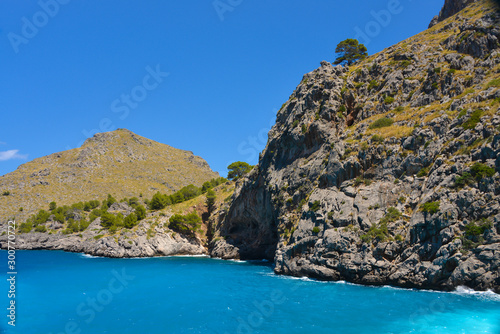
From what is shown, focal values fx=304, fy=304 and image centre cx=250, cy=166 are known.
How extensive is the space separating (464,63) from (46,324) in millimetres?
72023

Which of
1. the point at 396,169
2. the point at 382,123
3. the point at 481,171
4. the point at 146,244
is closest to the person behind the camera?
the point at 481,171

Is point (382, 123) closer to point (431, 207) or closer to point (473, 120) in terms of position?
point (473, 120)

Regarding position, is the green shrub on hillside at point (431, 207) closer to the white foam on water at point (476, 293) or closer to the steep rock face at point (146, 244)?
the white foam on water at point (476, 293)

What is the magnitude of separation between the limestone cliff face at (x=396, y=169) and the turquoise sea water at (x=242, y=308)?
4.05 metres

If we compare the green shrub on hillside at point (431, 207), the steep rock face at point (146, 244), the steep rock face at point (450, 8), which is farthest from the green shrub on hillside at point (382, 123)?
the steep rock face at point (450, 8)

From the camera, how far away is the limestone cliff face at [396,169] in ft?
115

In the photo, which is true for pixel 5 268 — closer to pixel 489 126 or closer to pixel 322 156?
pixel 322 156

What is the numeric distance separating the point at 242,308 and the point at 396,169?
1169 inches

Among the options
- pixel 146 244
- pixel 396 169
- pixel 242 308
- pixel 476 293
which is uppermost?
pixel 396 169

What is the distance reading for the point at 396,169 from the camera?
45.2m

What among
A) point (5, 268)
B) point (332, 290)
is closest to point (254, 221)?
point (332, 290)

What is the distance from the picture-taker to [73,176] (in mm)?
181625

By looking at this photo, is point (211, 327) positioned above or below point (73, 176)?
below

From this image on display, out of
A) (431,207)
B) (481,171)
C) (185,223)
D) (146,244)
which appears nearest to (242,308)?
(431,207)
